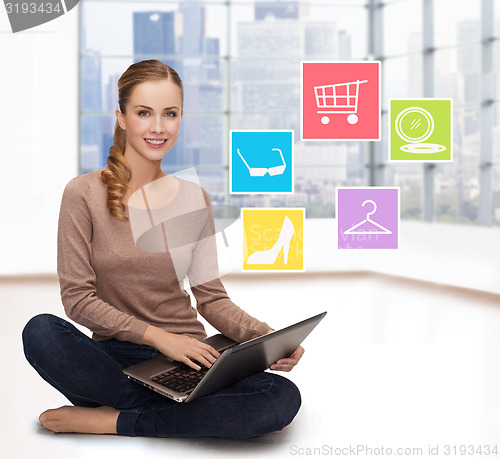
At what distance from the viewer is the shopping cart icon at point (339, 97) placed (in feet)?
13.8

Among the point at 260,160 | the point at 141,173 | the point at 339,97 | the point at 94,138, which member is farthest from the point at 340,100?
the point at 141,173

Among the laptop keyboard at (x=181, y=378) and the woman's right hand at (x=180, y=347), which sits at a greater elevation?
the woman's right hand at (x=180, y=347)

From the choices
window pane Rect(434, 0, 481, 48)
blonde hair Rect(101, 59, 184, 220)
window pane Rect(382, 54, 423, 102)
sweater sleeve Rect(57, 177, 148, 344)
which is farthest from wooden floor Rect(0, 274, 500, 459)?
window pane Rect(434, 0, 481, 48)

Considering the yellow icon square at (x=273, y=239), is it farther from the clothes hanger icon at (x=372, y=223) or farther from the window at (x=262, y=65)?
the clothes hanger icon at (x=372, y=223)

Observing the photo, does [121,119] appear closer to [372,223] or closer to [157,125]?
[157,125]

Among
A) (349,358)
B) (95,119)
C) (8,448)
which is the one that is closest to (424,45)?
(95,119)

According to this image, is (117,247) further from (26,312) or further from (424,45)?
(424,45)

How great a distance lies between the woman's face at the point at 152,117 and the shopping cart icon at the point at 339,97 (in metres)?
2.78

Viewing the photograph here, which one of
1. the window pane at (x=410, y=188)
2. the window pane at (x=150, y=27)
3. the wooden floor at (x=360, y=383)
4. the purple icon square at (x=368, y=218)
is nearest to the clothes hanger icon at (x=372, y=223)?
the purple icon square at (x=368, y=218)

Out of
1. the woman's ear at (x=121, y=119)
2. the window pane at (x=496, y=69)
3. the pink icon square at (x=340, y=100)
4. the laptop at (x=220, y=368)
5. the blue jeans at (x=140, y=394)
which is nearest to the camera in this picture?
the laptop at (x=220, y=368)

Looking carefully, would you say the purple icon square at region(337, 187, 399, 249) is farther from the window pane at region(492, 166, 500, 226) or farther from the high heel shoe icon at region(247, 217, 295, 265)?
the window pane at region(492, 166, 500, 226)

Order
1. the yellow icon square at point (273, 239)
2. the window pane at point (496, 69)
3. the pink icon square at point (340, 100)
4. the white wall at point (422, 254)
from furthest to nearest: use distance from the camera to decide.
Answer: the yellow icon square at point (273, 239) < the pink icon square at point (340, 100) < the window pane at point (496, 69) < the white wall at point (422, 254)

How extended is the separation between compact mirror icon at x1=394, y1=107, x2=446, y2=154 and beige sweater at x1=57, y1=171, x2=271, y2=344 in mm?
2817

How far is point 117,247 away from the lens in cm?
148
